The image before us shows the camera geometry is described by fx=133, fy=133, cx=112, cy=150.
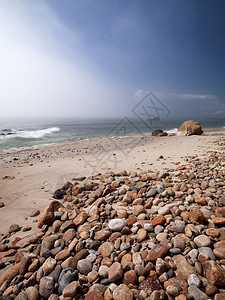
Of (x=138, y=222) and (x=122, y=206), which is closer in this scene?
(x=138, y=222)

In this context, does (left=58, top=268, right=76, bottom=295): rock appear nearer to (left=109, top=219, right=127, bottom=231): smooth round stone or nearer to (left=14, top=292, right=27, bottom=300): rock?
(left=14, top=292, right=27, bottom=300): rock

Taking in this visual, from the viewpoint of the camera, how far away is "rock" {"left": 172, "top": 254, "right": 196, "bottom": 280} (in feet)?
4.58

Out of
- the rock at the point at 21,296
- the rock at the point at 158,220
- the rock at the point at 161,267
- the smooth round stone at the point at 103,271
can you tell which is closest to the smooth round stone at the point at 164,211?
the rock at the point at 158,220

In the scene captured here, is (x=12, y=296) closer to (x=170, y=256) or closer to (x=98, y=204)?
(x=98, y=204)

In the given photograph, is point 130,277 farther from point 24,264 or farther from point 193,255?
point 24,264

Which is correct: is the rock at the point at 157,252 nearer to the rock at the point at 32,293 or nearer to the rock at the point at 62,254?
the rock at the point at 62,254

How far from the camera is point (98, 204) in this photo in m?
2.92

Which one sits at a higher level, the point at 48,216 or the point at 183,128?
the point at 183,128

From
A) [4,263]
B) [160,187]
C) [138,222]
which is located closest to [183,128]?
[160,187]

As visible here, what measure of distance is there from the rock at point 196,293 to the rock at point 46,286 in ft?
4.84

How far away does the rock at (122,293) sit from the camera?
130 cm

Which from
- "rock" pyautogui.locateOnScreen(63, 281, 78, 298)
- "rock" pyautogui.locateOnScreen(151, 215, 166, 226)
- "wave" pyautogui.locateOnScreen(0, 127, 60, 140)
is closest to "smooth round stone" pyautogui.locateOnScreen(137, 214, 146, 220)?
"rock" pyautogui.locateOnScreen(151, 215, 166, 226)

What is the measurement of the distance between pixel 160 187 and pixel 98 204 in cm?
148

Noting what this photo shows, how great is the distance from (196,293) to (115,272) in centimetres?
81
